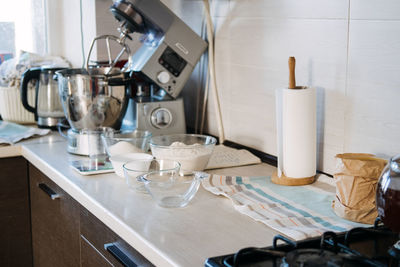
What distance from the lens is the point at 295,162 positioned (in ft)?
4.71

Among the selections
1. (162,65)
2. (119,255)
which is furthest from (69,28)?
(119,255)

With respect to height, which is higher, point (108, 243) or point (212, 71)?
point (212, 71)

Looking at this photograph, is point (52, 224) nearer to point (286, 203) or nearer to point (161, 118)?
point (161, 118)

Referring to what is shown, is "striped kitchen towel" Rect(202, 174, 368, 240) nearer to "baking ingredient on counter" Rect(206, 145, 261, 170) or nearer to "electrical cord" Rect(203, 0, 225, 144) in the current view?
"baking ingredient on counter" Rect(206, 145, 261, 170)

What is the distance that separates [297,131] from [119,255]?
0.54 meters

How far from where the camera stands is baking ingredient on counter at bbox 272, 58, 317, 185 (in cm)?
140

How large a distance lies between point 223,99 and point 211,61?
141 millimetres

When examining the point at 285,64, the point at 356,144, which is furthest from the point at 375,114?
the point at 285,64

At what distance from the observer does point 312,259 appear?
819mm

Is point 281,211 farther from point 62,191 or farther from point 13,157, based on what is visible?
point 13,157

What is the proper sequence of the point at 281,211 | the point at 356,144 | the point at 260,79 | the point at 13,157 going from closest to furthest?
the point at 281,211 → the point at 356,144 → the point at 260,79 → the point at 13,157

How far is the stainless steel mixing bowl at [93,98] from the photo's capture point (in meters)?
1.82

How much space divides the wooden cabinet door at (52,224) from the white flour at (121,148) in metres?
0.18

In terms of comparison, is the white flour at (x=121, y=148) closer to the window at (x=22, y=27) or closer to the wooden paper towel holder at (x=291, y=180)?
the wooden paper towel holder at (x=291, y=180)
